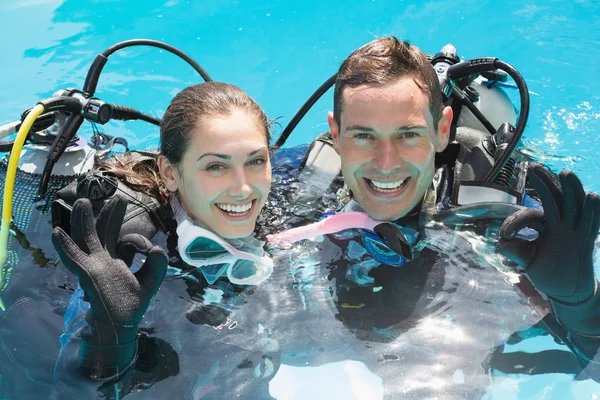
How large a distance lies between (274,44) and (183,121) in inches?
158

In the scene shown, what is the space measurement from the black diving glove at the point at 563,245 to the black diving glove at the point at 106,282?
1289 millimetres

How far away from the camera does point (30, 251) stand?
3098 mm

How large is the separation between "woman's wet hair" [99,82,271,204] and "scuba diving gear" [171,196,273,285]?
0.17 metres

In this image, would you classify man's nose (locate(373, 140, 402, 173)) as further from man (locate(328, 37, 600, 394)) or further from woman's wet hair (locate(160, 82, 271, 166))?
woman's wet hair (locate(160, 82, 271, 166))

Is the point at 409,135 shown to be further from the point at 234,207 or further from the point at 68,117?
the point at 68,117

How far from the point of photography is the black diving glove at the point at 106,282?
7.27ft

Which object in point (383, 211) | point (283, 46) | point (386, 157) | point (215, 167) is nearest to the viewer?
point (215, 167)

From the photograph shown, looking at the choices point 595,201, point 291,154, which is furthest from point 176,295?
point 595,201

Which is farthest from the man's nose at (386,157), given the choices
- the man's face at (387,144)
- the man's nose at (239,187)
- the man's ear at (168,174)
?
the man's ear at (168,174)

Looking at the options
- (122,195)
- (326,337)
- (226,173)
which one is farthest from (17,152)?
(326,337)

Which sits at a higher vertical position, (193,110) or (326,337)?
(193,110)

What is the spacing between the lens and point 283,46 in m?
6.49

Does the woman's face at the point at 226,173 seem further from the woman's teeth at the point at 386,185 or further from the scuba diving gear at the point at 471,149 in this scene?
the scuba diving gear at the point at 471,149

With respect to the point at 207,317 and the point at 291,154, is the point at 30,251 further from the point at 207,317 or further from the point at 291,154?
the point at 291,154
